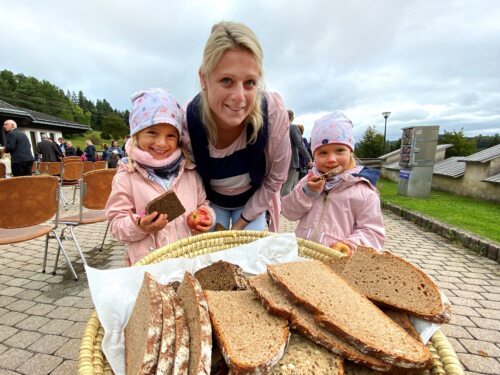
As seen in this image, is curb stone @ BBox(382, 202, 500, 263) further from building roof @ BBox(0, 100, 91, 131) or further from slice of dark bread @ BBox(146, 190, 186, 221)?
building roof @ BBox(0, 100, 91, 131)

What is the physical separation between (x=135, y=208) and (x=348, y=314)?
1.41 metres

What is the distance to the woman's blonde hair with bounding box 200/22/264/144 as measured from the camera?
171cm

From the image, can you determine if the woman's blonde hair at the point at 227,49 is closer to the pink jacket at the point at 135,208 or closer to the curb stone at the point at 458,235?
the pink jacket at the point at 135,208

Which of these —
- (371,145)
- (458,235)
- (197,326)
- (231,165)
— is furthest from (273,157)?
(371,145)

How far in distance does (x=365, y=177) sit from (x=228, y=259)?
1.18 metres

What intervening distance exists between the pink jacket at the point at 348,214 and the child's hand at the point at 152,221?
1.05 metres

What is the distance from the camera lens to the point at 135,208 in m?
1.92

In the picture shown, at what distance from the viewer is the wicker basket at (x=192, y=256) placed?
1056mm

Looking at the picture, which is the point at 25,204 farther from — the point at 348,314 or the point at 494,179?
the point at 494,179

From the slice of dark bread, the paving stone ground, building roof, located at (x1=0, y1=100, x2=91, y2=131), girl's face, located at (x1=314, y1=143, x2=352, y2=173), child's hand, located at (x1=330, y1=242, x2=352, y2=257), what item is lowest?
the paving stone ground

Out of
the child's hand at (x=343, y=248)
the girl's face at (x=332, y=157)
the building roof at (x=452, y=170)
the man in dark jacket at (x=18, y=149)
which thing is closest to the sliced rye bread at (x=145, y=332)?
the child's hand at (x=343, y=248)

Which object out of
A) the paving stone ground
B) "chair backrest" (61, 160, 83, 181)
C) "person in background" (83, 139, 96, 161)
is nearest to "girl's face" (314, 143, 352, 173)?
the paving stone ground

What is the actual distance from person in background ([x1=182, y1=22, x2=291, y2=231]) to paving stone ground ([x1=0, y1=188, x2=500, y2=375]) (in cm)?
A: 179

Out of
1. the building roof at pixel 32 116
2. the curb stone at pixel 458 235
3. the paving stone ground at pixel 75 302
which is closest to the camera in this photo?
the paving stone ground at pixel 75 302
